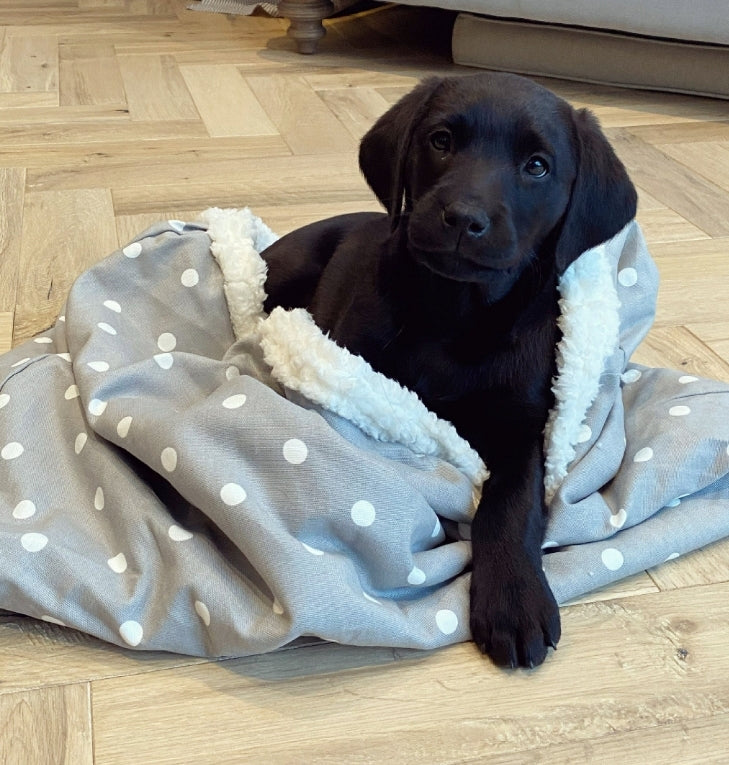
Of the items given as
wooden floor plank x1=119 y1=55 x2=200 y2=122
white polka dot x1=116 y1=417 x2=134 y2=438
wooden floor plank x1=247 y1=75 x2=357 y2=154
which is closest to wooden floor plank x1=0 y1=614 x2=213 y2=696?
white polka dot x1=116 y1=417 x2=134 y2=438

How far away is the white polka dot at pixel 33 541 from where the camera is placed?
A: 3.23ft

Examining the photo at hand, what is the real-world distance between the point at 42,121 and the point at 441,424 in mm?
1895

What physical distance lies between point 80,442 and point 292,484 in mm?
299

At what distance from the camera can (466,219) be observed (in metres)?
1.02

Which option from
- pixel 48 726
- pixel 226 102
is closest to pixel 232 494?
pixel 48 726

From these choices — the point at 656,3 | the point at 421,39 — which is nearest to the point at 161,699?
the point at 656,3

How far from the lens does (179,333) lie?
1.44 meters

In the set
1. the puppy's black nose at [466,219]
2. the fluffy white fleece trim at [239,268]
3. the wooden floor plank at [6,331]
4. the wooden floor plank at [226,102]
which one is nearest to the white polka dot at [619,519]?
the puppy's black nose at [466,219]

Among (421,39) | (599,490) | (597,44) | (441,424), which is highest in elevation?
(441,424)

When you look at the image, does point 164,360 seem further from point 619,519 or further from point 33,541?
point 619,519

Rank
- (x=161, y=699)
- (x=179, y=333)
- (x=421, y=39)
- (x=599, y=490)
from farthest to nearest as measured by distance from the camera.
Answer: (x=421, y=39) → (x=179, y=333) → (x=599, y=490) → (x=161, y=699)

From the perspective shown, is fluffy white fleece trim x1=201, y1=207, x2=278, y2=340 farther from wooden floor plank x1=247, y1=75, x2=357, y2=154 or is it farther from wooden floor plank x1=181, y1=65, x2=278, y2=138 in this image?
wooden floor plank x1=181, y1=65, x2=278, y2=138

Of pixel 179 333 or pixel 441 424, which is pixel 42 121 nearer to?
pixel 179 333

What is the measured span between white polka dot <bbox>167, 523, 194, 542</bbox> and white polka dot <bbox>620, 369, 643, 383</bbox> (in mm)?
685
